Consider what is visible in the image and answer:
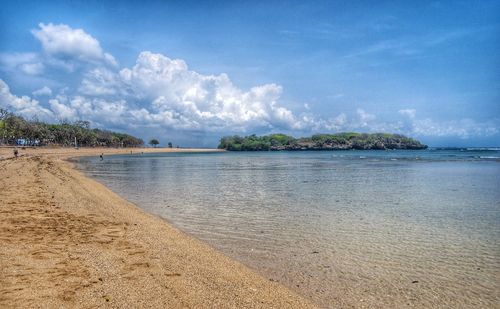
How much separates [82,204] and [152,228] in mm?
5594

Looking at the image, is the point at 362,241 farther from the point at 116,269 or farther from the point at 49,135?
the point at 49,135

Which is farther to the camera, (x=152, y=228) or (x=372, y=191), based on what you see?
(x=372, y=191)

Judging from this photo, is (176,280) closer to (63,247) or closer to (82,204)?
(63,247)

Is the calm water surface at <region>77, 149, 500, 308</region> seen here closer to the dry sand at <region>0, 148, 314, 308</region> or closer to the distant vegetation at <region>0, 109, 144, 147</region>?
the dry sand at <region>0, 148, 314, 308</region>

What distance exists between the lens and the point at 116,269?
6.82 metres

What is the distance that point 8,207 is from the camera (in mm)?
12484

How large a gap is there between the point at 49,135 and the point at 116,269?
14754 centimetres

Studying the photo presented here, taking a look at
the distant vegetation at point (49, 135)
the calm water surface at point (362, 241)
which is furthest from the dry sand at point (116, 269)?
the distant vegetation at point (49, 135)

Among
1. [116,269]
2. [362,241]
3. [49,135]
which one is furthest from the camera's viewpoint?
[49,135]

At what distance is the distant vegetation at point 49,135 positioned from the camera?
364 ft

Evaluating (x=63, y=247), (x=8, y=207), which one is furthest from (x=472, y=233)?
(x=8, y=207)

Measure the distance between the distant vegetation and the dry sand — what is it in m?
120

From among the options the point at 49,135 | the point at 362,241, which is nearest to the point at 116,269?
the point at 362,241

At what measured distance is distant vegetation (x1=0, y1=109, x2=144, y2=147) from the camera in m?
111
